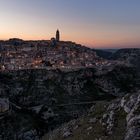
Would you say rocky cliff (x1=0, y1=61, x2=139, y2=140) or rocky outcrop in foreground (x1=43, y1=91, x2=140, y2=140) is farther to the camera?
rocky cliff (x1=0, y1=61, x2=139, y2=140)

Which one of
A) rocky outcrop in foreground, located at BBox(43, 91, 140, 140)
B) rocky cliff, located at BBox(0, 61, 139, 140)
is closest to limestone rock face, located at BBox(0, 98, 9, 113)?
rocky cliff, located at BBox(0, 61, 139, 140)

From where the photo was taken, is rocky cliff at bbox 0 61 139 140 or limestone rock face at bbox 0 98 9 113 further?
limestone rock face at bbox 0 98 9 113

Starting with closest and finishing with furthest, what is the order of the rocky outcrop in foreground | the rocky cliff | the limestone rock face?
the rocky outcrop in foreground < the rocky cliff < the limestone rock face

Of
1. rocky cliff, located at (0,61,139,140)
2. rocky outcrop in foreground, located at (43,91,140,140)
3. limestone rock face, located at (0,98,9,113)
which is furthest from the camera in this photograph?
limestone rock face, located at (0,98,9,113)

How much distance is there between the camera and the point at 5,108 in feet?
421

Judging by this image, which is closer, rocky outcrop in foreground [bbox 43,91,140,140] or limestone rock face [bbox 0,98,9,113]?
rocky outcrop in foreground [bbox 43,91,140,140]

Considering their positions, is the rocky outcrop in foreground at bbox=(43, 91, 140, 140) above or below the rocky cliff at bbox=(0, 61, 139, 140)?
above

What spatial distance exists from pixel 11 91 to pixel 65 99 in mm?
26711

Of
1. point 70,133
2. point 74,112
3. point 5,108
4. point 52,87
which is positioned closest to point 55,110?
point 74,112

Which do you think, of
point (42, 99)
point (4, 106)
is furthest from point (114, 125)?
point (42, 99)

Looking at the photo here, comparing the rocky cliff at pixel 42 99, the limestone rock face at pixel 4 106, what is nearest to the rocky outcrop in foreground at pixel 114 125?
the rocky cliff at pixel 42 99

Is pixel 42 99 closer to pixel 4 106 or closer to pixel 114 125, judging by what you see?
A: pixel 4 106

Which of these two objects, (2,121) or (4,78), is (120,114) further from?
(4,78)

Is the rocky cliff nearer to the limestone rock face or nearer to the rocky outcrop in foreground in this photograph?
the limestone rock face
